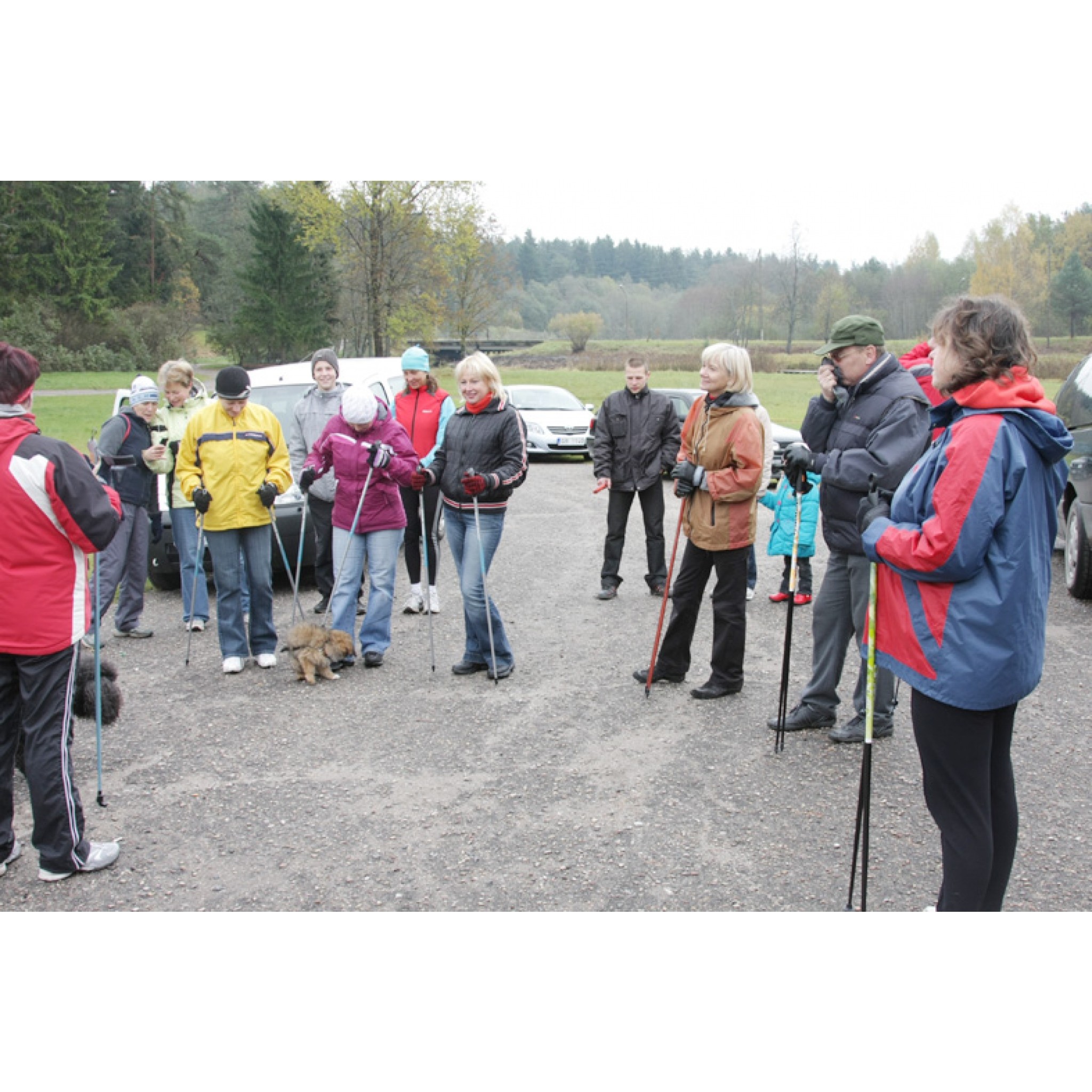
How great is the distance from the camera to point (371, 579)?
20.9 feet

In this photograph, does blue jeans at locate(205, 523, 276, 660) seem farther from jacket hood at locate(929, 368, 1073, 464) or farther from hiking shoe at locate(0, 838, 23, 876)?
jacket hood at locate(929, 368, 1073, 464)

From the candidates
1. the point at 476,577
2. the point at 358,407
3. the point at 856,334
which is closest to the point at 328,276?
the point at 358,407

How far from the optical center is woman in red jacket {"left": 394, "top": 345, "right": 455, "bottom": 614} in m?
7.52

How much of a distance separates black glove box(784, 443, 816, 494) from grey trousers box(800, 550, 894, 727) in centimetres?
41

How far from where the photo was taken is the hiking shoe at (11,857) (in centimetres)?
376

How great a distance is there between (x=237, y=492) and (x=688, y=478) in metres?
2.94

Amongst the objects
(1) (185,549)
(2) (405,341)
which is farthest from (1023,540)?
(2) (405,341)

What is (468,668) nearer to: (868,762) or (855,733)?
(855,733)

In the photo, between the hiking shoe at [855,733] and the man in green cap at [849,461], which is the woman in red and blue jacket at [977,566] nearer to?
the man in green cap at [849,461]

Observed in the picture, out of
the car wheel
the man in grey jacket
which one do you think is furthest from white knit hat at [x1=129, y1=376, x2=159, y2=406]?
Result: the car wheel

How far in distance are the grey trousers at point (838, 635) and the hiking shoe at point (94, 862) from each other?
355 centimetres

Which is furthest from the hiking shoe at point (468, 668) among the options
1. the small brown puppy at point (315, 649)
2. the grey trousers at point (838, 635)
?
the grey trousers at point (838, 635)

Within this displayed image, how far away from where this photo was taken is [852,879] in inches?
129

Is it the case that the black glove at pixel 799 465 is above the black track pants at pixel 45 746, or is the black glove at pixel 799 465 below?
above
